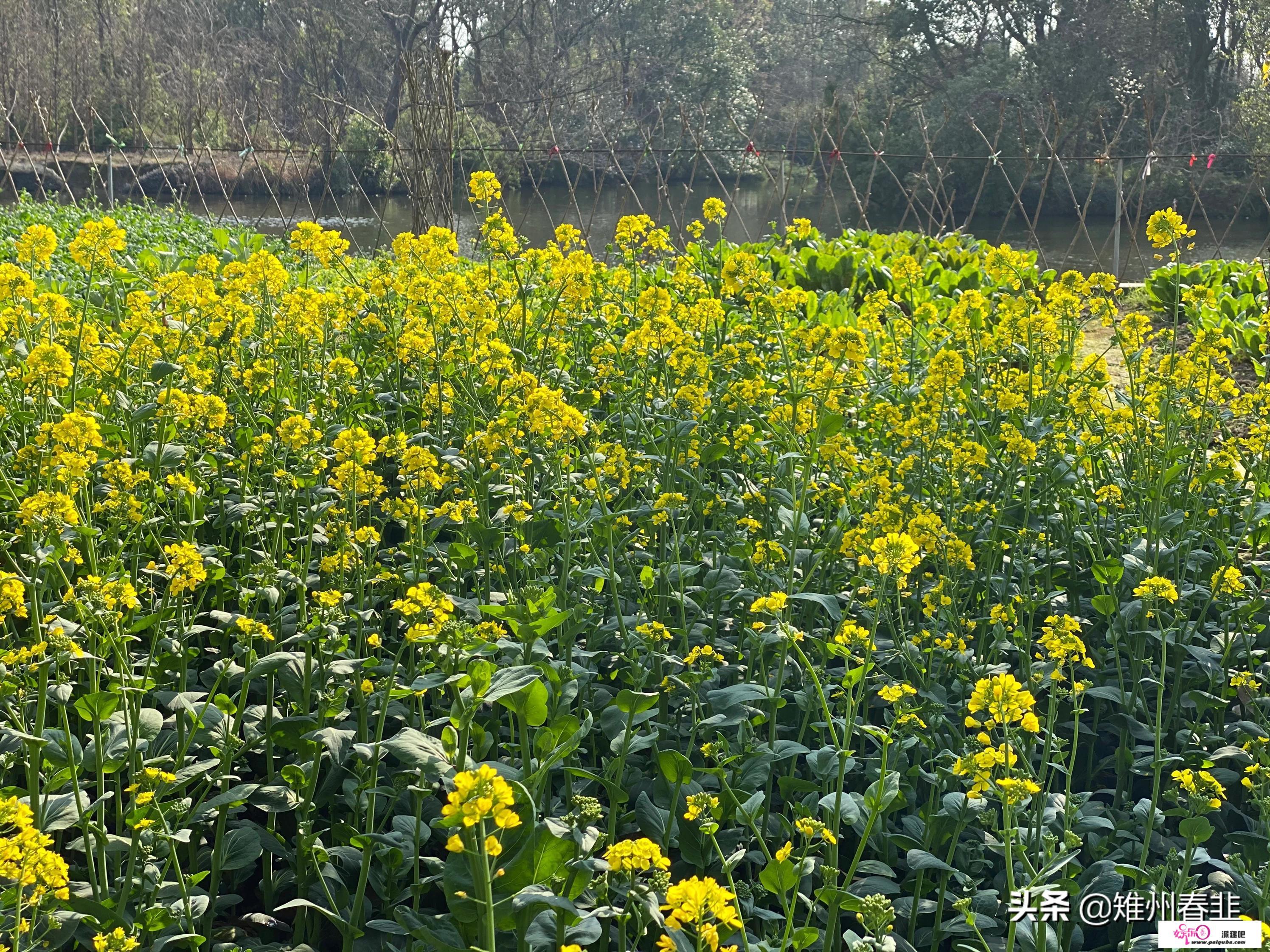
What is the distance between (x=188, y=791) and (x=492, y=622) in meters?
0.69

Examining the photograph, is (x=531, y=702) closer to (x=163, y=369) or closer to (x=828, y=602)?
(x=828, y=602)

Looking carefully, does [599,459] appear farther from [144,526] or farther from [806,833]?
[806,833]

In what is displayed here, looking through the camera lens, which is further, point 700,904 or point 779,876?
point 779,876

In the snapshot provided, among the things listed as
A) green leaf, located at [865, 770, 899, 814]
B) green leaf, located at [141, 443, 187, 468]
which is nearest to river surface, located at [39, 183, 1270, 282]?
green leaf, located at [141, 443, 187, 468]

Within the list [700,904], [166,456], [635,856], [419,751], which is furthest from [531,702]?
[166,456]

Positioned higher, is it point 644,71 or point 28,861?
point 644,71

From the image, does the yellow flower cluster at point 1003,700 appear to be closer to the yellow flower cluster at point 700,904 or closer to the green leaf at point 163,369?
the yellow flower cluster at point 700,904

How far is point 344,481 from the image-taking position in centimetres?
238

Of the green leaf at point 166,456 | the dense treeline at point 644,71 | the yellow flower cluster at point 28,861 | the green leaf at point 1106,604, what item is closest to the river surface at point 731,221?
the dense treeline at point 644,71

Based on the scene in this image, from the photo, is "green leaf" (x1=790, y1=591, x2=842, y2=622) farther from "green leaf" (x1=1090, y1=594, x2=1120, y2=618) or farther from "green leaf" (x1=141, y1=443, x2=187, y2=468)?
"green leaf" (x1=141, y1=443, x2=187, y2=468)

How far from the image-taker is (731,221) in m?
21.0

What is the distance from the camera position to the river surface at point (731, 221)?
1547 centimetres


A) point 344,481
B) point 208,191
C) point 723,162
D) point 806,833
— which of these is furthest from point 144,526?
point 723,162

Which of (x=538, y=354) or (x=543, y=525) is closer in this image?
(x=543, y=525)
